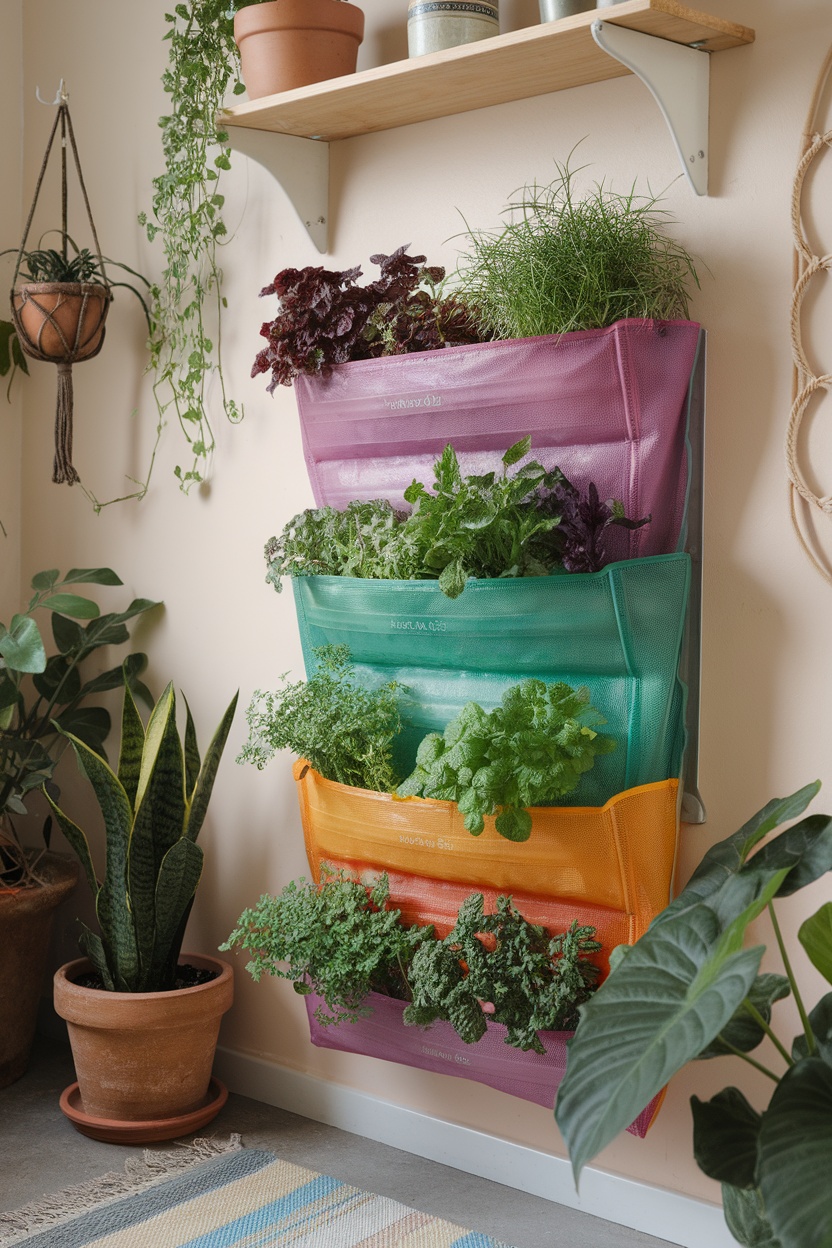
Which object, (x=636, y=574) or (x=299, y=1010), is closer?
(x=636, y=574)

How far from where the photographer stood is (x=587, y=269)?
6.20 feet

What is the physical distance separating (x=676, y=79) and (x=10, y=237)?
6.37ft

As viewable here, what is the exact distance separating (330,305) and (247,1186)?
66.2 inches

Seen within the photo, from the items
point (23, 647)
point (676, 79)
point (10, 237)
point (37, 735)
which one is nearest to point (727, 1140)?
point (676, 79)

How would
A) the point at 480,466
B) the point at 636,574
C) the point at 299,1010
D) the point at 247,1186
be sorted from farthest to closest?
1. the point at 299,1010
2. the point at 247,1186
3. the point at 480,466
4. the point at 636,574

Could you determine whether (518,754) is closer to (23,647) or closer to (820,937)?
(820,937)

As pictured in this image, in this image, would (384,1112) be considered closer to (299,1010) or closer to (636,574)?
(299,1010)

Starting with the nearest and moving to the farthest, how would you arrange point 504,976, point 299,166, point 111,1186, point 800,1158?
point 800,1158, point 504,976, point 111,1186, point 299,166

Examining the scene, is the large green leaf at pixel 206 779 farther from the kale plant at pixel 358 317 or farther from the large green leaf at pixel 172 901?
the kale plant at pixel 358 317

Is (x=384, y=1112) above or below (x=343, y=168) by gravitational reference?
below

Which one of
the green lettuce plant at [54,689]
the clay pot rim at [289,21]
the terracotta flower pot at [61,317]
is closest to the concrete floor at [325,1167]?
the green lettuce plant at [54,689]

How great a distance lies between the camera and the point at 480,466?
2.13 metres

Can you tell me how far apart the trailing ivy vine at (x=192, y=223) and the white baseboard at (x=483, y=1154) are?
1372 millimetres

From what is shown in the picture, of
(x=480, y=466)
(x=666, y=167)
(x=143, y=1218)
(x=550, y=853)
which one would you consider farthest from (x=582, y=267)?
(x=143, y=1218)
